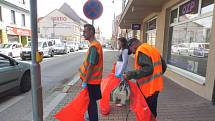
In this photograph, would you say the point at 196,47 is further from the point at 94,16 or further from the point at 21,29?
the point at 21,29

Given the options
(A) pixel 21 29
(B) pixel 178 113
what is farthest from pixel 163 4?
(A) pixel 21 29

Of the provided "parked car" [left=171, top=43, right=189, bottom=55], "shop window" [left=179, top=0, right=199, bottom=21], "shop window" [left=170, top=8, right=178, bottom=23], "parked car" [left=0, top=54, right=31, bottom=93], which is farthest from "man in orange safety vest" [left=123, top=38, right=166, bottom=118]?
"shop window" [left=170, top=8, right=178, bottom=23]

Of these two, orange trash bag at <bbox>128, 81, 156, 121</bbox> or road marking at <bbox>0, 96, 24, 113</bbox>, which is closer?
orange trash bag at <bbox>128, 81, 156, 121</bbox>

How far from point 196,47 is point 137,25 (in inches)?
417

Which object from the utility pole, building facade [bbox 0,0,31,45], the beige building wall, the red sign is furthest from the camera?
the red sign

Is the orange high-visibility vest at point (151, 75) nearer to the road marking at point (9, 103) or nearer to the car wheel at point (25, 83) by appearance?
the road marking at point (9, 103)

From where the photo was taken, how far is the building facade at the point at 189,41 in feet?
17.9

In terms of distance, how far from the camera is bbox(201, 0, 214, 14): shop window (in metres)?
5.69

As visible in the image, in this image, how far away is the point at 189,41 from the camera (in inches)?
284

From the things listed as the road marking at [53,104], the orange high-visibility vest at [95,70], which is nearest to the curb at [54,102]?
the road marking at [53,104]

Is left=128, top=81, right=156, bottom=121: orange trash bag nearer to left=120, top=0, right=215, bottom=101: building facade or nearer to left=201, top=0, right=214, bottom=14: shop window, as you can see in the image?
left=120, top=0, right=215, bottom=101: building facade

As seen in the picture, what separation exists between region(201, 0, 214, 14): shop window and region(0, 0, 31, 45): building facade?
809 inches

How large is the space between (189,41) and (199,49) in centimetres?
92

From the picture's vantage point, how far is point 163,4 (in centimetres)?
930
